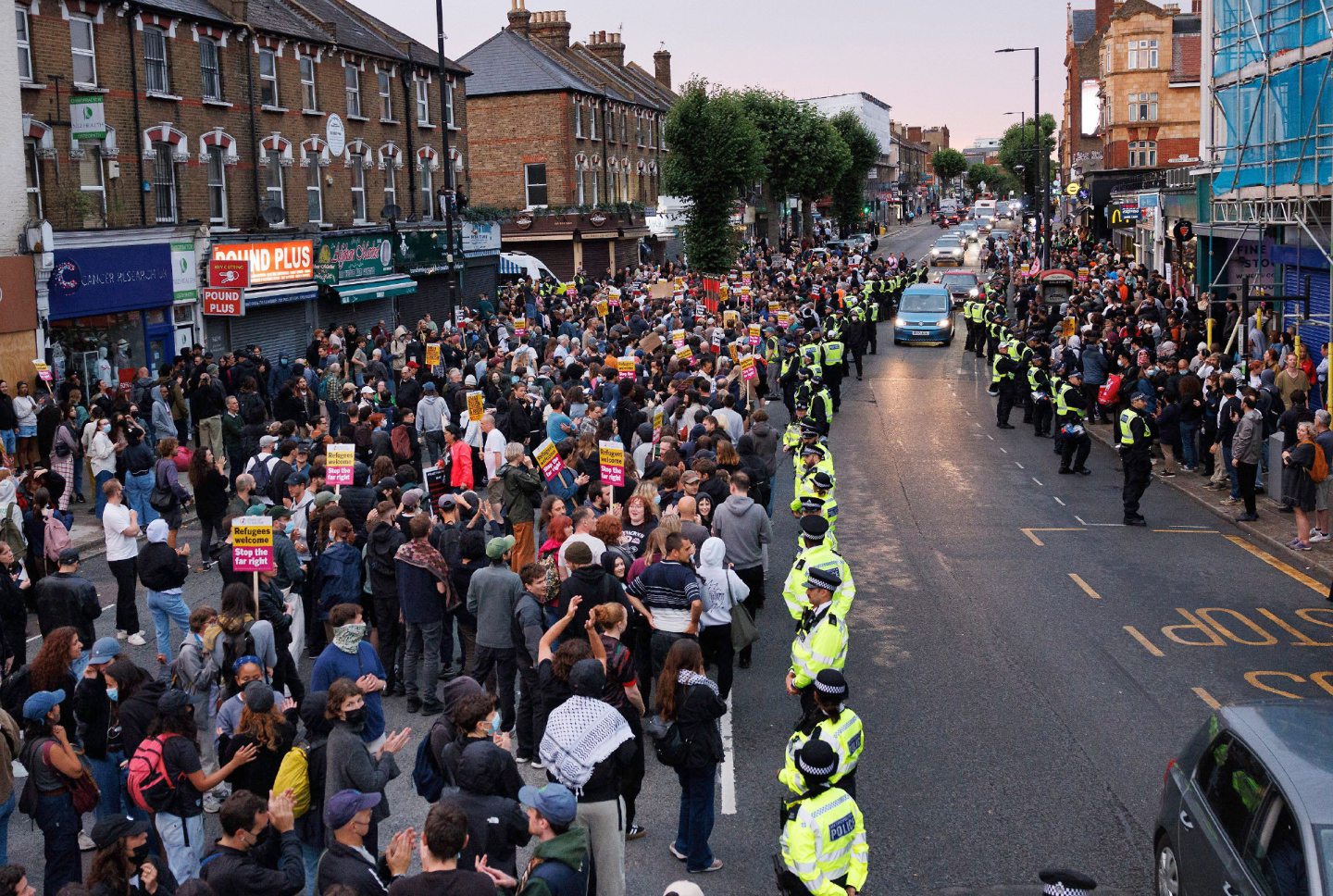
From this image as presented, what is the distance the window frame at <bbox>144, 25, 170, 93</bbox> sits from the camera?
28.6m

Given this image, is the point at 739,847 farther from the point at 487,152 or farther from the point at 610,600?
the point at 487,152

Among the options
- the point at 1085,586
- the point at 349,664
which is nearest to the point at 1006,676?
the point at 1085,586

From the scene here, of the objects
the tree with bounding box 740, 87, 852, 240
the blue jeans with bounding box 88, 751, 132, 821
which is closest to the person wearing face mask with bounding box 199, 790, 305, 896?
the blue jeans with bounding box 88, 751, 132, 821

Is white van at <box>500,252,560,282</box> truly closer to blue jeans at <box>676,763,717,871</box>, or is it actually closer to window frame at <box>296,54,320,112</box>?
window frame at <box>296,54,320,112</box>

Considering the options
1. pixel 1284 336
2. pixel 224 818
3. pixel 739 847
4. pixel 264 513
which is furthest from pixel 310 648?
pixel 1284 336

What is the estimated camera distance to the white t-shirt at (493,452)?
16.9 meters

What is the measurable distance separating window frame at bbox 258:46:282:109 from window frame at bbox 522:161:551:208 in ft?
84.8

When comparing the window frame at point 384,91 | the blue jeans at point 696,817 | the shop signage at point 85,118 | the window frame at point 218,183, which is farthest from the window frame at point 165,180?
the blue jeans at point 696,817

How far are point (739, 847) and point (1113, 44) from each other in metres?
75.2

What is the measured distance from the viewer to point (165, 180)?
2939cm

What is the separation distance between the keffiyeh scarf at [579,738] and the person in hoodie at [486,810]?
597 mm

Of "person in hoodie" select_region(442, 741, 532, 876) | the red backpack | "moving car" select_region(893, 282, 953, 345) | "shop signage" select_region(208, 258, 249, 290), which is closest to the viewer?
"person in hoodie" select_region(442, 741, 532, 876)

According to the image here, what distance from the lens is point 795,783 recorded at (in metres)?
7.04

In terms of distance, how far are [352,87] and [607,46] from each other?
35638 millimetres
